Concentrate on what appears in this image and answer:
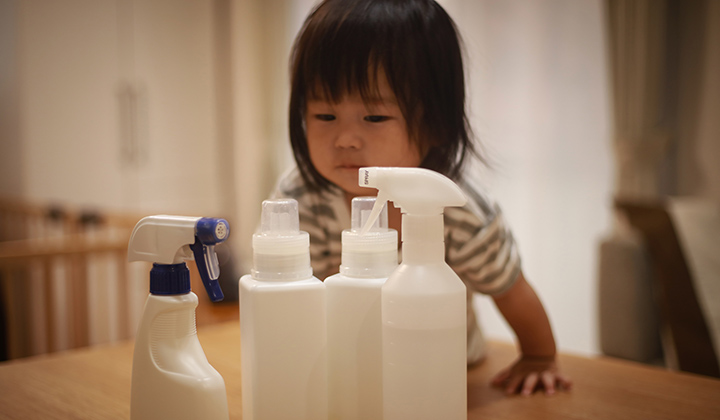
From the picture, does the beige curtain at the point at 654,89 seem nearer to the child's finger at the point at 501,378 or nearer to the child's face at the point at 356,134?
the child's finger at the point at 501,378

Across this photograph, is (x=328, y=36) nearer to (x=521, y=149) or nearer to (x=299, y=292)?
(x=299, y=292)

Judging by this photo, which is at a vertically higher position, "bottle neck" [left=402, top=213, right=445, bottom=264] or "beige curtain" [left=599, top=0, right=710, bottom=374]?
"beige curtain" [left=599, top=0, right=710, bottom=374]

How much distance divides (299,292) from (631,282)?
1138 millimetres

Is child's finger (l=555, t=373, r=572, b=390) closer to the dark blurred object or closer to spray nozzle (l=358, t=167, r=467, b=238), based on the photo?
spray nozzle (l=358, t=167, r=467, b=238)

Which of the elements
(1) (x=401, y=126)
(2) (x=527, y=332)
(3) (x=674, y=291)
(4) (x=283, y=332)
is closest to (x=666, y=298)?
(3) (x=674, y=291)

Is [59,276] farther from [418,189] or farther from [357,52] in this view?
[418,189]

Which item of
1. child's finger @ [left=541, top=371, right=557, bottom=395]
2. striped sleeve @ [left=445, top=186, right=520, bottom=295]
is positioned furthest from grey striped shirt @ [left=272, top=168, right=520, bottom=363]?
child's finger @ [left=541, top=371, right=557, bottom=395]

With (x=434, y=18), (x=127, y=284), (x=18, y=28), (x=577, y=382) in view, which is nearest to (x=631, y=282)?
(x=577, y=382)

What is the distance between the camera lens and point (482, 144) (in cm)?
65

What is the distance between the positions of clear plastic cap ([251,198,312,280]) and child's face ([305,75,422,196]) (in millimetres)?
138

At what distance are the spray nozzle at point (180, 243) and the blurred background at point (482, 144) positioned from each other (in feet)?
1.19

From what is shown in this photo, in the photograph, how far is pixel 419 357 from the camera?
38 centimetres

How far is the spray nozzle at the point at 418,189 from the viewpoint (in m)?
0.39

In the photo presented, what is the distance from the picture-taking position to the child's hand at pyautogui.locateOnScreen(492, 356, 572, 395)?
22.7 inches
